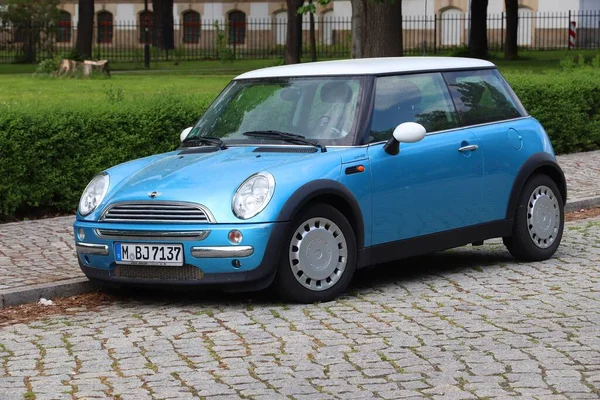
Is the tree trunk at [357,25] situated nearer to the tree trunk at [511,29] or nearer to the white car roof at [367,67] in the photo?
the white car roof at [367,67]

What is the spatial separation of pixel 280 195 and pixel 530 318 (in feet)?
5.72

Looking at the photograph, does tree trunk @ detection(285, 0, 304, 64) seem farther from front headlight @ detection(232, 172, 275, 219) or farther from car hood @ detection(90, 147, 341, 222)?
front headlight @ detection(232, 172, 275, 219)

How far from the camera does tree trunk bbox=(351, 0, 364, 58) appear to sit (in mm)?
20859

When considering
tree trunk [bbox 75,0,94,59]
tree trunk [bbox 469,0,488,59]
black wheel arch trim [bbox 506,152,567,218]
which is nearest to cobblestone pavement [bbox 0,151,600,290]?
black wheel arch trim [bbox 506,152,567,218]

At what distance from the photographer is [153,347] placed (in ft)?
24.8

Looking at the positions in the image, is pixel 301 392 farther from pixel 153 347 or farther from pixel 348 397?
pixel 153 347

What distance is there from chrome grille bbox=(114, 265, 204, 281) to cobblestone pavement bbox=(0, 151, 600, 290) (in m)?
1.04

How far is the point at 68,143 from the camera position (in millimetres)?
13320

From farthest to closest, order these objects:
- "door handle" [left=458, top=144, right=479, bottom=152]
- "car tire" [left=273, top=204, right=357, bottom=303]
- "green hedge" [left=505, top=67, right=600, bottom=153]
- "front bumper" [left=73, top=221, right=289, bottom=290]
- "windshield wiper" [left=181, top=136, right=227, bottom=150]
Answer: "green hedge" [left=505, top=67, right=600, bottom=153]
"door handle" [left=458, top=144, right=479, bottom=152]
"windshield wiper" [left=181, top=136, right=227, bottom=150]
"car tire" [left=273, top=204, right=357, bottom=303]
"front bumper" [left=73, top=221, right=289, bottom=290]

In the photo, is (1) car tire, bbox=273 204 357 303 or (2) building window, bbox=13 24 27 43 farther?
(2) building window, bbox=13 24 27 43

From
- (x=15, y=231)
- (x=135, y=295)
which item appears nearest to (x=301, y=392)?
(x=135, y=295)

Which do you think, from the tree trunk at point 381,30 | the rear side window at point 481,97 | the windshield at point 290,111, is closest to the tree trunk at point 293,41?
the tree trunk at point 381,30

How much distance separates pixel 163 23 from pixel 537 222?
54653 millimetres

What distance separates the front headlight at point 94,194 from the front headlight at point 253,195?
1.09 meters
